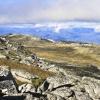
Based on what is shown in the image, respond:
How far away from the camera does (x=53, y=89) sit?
1939 inches

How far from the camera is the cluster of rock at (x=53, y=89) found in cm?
4419

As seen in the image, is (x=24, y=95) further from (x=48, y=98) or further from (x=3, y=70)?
(x=3, y=70)

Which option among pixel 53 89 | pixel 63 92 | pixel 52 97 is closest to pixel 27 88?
pixel 53 89

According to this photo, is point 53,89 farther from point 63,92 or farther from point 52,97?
point 52,97

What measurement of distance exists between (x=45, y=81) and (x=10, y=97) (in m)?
10.6

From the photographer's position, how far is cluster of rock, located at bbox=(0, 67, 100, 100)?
145 feet

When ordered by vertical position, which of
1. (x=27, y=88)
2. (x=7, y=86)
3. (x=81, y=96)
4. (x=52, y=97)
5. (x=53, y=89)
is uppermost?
(x=7, y=86)

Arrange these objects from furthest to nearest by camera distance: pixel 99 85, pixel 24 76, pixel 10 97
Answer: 1. pixel 24 76
2. pixel 99 85
3. pixel 10 97

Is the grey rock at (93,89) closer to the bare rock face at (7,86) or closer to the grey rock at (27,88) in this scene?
the grey rock at (27,88)

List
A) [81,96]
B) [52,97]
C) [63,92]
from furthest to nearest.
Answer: [81,96]
[63,92]
[52,97]

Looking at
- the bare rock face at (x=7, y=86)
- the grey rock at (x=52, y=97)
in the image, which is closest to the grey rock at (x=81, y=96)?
the grey rock at (x=52, y=97)

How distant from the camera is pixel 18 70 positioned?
2270 inches

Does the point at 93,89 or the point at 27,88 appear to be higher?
the point at 27,88

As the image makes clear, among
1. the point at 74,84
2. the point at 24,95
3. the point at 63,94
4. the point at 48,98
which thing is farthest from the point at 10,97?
the point at 74,84
